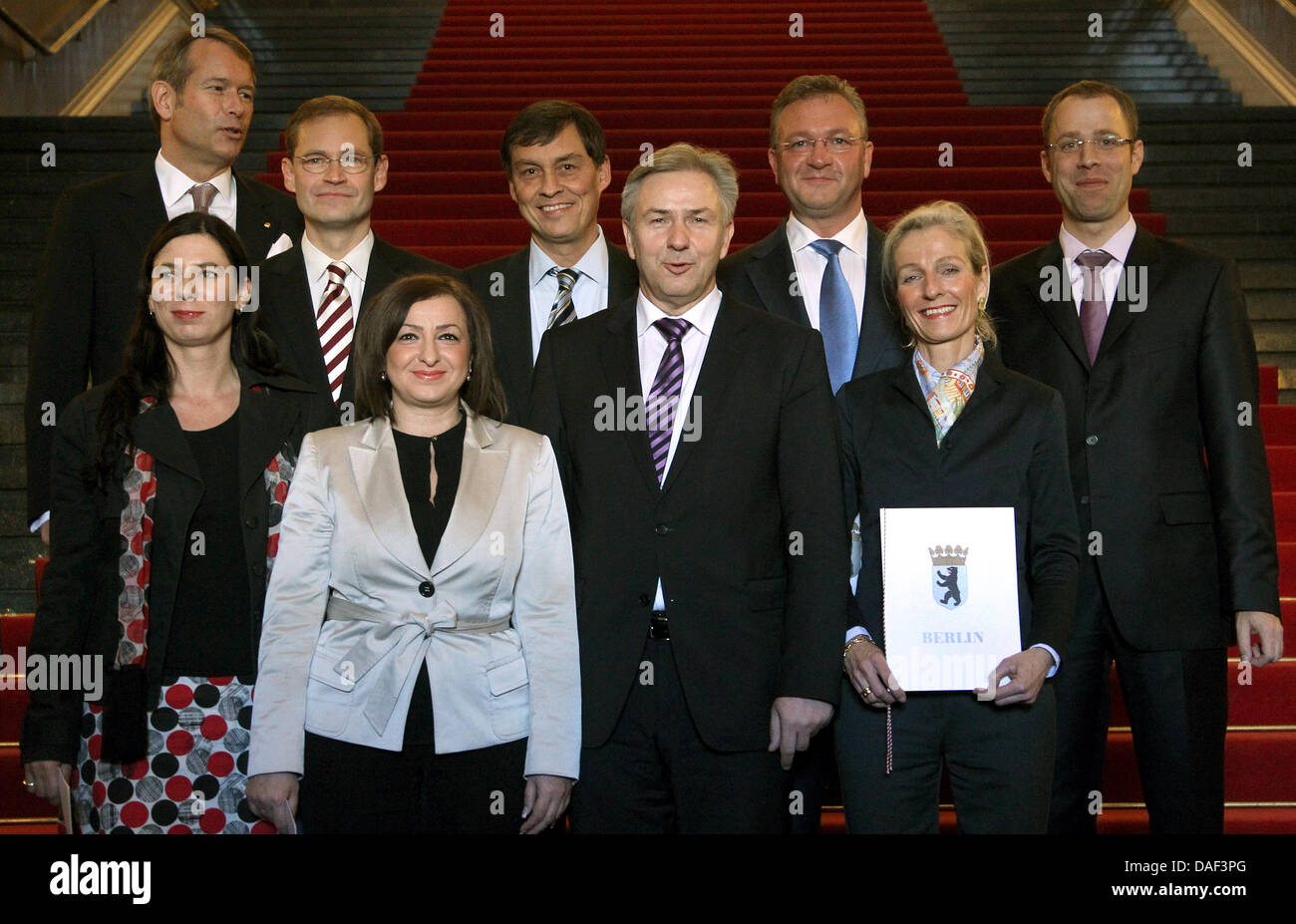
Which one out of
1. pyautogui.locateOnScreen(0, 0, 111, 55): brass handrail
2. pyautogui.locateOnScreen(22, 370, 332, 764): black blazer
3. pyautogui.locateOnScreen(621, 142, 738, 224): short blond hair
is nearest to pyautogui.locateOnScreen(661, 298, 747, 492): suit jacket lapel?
pyautogui.locateOnScreen(621, 142, 738, 224): short blond hair

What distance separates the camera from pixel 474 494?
2.23 metres

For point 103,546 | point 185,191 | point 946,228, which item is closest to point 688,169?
point 946,228

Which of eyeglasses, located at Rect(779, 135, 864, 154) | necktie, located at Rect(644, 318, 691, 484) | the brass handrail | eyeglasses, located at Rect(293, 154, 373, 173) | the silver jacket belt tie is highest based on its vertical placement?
the brass handrail

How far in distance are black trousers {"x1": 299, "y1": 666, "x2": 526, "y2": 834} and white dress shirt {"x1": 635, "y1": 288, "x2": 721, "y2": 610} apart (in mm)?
647

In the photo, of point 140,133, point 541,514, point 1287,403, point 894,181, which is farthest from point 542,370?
point 140,133

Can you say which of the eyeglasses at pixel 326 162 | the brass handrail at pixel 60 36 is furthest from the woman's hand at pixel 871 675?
the brass handrail at pixel 60 36

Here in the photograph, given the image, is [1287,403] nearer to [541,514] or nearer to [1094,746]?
[1094,746]

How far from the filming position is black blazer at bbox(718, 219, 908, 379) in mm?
2770

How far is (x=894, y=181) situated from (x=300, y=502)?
435 centimetres

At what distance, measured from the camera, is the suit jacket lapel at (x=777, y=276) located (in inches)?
113

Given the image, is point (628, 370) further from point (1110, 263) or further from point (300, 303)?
point (1110, 263)

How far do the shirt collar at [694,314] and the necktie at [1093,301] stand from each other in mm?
845

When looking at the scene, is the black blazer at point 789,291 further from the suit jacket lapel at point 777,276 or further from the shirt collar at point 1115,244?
the shirt collar at point 1115,244

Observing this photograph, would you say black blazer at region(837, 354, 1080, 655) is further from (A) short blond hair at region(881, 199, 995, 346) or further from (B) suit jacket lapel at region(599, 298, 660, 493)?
(B) suit jacket lapel at region(599, 298, 660, 493)
